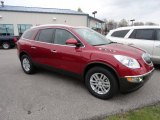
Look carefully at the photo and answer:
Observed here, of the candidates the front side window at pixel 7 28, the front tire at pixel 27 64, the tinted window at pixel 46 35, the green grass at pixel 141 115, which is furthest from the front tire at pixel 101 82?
the front side window at pixel 7 28

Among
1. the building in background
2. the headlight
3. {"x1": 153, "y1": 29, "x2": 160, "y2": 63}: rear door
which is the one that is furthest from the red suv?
the building in background

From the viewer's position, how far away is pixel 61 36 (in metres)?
4.58

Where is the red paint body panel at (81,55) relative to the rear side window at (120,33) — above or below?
below

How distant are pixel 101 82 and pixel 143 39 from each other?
11.4 feet

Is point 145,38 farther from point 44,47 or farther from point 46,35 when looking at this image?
point 44,47

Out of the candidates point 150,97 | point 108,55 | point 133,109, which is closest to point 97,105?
point 133,109

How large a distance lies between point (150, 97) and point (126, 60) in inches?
49.2

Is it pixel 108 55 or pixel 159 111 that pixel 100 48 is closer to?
pixel 108 55

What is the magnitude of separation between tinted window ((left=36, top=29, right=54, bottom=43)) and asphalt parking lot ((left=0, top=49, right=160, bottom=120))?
130 cm

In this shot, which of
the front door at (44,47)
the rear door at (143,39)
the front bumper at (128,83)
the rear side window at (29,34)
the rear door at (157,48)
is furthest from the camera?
the rear door at (143,39)

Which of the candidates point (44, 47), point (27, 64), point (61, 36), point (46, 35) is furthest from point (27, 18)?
point (61, 36)

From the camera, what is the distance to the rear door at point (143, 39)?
6.08m

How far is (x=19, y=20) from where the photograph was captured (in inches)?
846

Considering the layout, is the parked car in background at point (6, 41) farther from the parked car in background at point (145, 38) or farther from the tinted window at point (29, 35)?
the parked car in background at point (145, 38)
